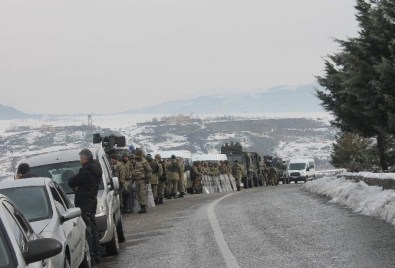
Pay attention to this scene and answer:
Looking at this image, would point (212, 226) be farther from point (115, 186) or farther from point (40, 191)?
point (40, 191)

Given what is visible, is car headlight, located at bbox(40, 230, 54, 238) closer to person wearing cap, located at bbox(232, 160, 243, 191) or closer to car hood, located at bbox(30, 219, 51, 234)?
car hood, located at bbox(30, 219, 51, 234)

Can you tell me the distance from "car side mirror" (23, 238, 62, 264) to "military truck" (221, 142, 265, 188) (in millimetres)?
41695

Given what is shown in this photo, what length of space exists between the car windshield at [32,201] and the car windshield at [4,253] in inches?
97.6

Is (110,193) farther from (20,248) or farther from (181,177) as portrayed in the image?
(181,177)

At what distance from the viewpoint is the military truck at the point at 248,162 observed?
4744 centimetres

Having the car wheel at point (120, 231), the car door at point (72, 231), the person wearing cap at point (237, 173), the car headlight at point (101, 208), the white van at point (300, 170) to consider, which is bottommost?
the white van at point (300, 170)

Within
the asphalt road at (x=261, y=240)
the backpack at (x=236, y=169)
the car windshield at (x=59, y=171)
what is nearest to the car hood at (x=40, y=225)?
the asphalt road at (x=261, y=240)

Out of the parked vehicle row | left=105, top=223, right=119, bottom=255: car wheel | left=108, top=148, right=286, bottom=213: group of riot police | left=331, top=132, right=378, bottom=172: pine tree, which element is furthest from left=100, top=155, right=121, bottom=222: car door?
left=331, top=132, right=378, bottom=172: pine tree

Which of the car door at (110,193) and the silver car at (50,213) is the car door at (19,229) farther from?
the car door at (110,193)

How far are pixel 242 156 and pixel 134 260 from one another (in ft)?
125

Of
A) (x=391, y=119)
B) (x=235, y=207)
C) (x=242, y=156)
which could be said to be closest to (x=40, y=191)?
(x=235, y=207)

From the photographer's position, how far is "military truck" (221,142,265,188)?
47438 mm

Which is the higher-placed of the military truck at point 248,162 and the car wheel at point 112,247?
the car wheel at point 112,247

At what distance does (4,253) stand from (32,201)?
311 cm
